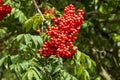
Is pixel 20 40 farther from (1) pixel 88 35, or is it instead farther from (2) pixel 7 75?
(2) pixel 7 75

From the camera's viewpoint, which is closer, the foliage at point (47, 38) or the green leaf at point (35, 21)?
the foliage at point (47, 38)

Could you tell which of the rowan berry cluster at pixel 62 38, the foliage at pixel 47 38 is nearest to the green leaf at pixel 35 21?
the foliage at pixel 47 38

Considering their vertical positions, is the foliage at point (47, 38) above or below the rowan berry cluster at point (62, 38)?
below

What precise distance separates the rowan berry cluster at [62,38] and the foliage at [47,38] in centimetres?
10

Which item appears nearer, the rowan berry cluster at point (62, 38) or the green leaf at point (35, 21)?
the rowan berry cluster at point (62, 38)

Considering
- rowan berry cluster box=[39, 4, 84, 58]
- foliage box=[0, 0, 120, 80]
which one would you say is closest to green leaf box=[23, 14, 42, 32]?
foliage box=[0, 0, 120, 80]

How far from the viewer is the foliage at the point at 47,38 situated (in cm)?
478

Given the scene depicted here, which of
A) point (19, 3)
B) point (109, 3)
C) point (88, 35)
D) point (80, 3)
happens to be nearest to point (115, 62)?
point (88, 35)

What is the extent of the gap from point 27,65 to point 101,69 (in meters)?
5.09

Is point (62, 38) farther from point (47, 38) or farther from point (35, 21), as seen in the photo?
point (35, 21)

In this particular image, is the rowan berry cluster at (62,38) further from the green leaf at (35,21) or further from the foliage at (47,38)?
the green leaf at (35,21)

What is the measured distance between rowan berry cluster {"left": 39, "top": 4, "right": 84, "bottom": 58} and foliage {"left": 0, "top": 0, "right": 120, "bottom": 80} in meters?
0.10

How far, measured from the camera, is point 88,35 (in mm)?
8984

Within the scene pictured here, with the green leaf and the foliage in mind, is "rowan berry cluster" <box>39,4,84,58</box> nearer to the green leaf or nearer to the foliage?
the foliage
